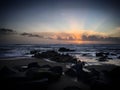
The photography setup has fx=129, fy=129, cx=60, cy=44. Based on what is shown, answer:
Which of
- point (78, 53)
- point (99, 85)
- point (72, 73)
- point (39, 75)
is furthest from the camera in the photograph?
point (78, 53)

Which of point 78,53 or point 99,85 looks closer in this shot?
point 99,85

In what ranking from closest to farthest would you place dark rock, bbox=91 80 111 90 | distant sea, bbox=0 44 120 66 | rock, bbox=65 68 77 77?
1. dark rock, bbox=91 80 111 90
2. rock, bbox=65 68 77 77
3. distant sea, bbox=0 44 120 66

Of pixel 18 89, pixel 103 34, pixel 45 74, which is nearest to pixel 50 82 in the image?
pixel 45 74

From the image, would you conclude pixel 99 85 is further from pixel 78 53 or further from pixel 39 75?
pixel 78 53

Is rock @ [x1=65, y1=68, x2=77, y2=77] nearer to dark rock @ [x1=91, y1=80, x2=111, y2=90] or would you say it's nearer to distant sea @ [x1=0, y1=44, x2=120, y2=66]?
dark rock @ [x1=91, y1=80, x2=111, y2=90]

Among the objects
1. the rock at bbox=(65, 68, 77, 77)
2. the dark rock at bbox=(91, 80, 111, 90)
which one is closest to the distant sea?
the rock at bbox=(65, 68, 77, 77)

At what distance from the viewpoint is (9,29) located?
3.23 metres

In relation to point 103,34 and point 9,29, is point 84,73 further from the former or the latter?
point 9,29

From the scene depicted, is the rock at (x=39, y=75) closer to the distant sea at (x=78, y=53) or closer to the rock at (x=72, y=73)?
the rock at (x=72, y=73)

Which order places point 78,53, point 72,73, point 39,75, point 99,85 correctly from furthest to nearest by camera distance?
point 78,53, point 72,73, point 39,75, point 99,85

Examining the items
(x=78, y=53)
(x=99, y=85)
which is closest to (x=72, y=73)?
(x=99, y=85)

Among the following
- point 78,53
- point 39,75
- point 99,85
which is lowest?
point 78,53

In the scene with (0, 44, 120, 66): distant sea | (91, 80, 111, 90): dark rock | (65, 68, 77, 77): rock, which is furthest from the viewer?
(0, 44, 120, 66): distant sea

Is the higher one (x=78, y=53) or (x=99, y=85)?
(x=99, y=85)
